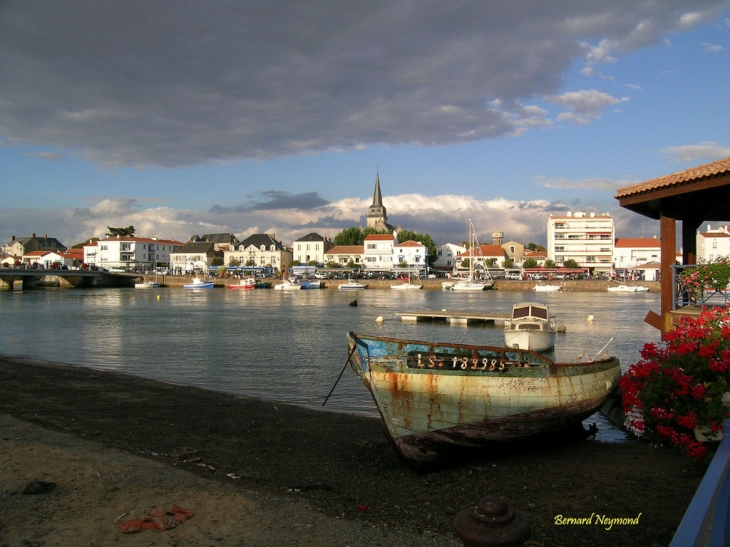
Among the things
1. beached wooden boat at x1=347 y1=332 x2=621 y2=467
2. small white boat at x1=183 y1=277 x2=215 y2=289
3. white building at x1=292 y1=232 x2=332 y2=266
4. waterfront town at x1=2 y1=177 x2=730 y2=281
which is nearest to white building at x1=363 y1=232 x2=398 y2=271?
waterfront town at x1=2 y1=177 x2=730 y2=281

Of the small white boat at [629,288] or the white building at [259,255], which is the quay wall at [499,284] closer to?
the small white boat at [629,288]

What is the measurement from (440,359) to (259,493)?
359cm

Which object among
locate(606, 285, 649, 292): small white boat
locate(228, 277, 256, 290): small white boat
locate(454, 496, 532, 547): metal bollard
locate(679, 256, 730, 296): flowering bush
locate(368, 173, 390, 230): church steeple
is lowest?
locate(606, 285, 649, 292): small white boat

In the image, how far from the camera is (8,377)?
18.3 metres

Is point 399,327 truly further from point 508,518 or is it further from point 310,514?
point 508,518

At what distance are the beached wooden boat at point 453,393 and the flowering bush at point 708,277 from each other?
145 inches

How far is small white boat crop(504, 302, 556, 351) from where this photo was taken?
2883 cm

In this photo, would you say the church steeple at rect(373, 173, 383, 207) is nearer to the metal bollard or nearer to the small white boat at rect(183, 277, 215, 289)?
the small white boat at rect(183, 277, 215, 289)

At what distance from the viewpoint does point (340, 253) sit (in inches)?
6029

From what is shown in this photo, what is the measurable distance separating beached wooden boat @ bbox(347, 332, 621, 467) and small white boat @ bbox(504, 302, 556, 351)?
19.3 metres

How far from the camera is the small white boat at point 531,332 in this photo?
28.8 meters

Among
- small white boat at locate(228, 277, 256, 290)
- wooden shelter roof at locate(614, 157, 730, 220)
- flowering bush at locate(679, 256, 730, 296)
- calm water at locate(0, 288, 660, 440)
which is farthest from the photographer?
small white boat at locate(228, 277, 256, 290)

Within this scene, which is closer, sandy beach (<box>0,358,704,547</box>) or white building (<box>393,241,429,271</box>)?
sandy beach (<box>0,358,704,547</box>)

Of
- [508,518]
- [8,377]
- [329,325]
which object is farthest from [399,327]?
[508,518]
